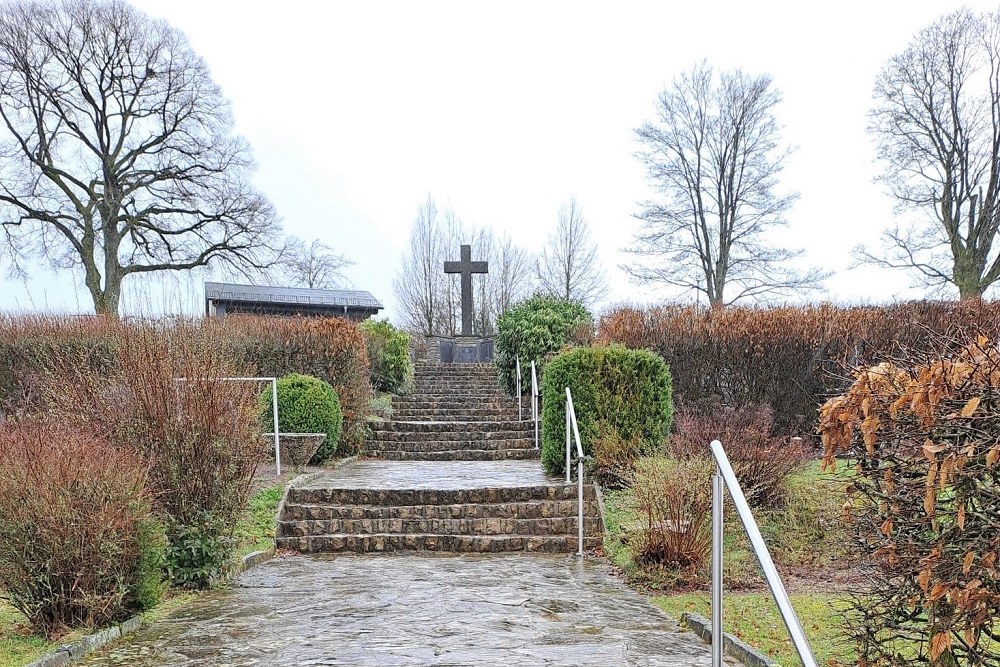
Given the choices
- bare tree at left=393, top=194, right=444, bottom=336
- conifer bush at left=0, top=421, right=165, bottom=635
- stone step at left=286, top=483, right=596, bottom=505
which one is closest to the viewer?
conifer bush at left=0, top=421, right=165, bottom=635

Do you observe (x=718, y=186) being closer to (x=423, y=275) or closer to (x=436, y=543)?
(x=423, y=275)

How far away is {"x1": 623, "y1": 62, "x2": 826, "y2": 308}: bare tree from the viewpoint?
1034 inches

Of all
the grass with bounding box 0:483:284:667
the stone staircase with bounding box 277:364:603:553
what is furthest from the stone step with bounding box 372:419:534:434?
the grass with bounding box 0:483:284:667

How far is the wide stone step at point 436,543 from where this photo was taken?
763cm

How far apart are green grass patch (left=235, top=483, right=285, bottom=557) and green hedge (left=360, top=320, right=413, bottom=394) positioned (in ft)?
24.6

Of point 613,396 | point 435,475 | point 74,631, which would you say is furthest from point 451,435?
point 74,631

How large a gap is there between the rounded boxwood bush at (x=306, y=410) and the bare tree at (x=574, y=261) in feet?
75.6

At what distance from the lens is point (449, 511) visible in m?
8.33

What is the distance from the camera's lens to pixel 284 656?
13.7 ft

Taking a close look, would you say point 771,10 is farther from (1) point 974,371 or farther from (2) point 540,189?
(2) point 540,189

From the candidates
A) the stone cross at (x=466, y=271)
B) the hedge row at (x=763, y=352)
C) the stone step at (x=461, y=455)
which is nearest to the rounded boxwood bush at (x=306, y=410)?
the stone step at (x=461, y=455)

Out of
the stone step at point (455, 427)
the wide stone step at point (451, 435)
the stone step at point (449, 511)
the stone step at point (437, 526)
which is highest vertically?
the stone step at point (455, 427)

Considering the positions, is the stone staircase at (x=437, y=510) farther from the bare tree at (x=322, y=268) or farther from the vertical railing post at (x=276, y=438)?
the bare tree at (x=322, y=268)

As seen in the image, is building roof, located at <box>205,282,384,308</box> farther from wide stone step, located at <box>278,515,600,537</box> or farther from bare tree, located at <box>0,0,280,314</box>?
wide stone step, located at <box>278,515,600,537</box>
